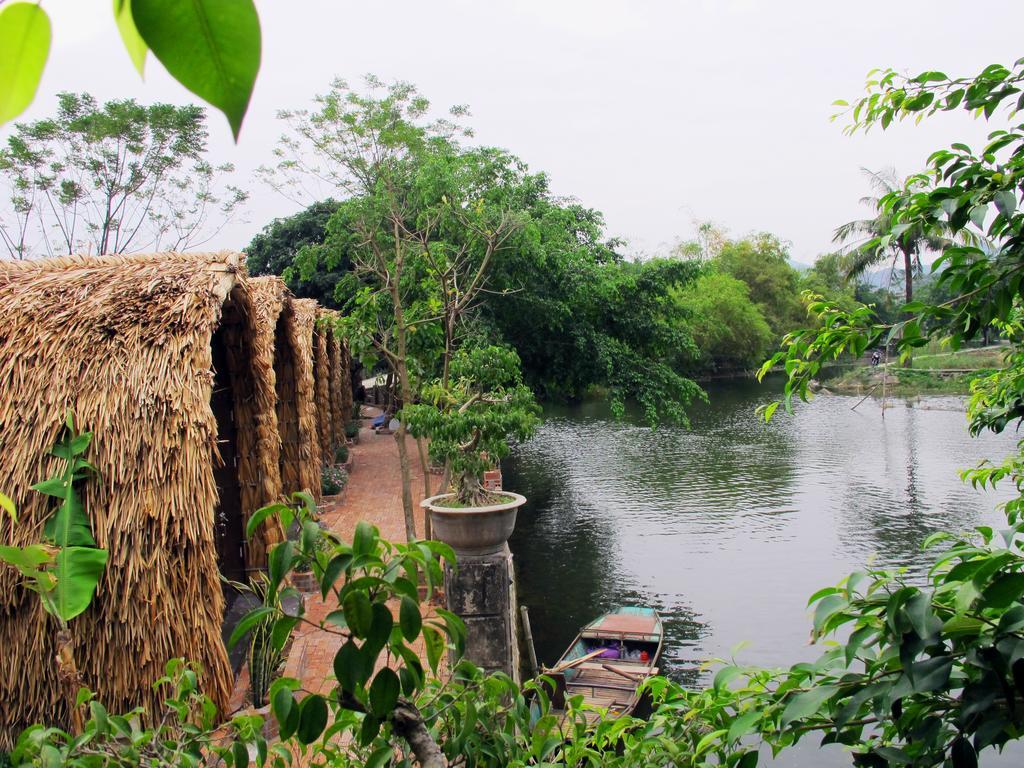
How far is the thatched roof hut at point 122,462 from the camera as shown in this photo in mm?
3713

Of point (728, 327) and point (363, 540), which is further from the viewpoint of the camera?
point (728, 327)

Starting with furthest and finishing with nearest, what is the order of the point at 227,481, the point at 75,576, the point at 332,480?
the point at 332,480 < the point at 227,481 < the point at 75,576

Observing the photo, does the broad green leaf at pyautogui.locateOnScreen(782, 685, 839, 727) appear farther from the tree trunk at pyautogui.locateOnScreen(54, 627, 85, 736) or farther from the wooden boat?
the wooden boat

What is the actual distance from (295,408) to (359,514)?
6.62 feet

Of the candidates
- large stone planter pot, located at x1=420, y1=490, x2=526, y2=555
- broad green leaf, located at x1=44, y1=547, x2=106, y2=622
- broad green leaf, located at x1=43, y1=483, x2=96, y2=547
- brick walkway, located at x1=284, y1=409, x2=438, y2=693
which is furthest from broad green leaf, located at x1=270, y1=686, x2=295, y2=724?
large stone planter pot, located at x1=420, y1=490, x2=526, y2=555

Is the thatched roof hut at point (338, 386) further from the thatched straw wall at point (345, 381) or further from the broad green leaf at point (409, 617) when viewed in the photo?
the broad green leaf at point (409, 617)

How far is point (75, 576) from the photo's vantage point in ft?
11.2

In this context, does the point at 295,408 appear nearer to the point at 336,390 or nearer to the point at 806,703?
the point at 336,390

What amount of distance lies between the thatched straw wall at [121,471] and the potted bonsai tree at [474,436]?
61.3 inches

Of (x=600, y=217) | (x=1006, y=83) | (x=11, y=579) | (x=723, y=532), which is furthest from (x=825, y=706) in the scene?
(x=600, y=217)

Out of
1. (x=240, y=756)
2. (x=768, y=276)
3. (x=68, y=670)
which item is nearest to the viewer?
(x=240, y=756)

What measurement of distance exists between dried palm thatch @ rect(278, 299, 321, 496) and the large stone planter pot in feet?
12.7

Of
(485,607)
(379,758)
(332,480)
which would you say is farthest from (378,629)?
(332,480)

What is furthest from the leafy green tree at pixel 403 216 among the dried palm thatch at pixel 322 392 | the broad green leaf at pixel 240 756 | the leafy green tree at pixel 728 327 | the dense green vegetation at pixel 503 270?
the leafy green tree at pixel 728 327
